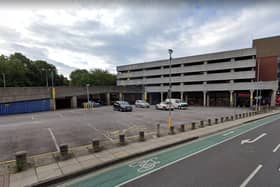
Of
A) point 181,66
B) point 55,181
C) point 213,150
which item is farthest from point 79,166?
point 181,66

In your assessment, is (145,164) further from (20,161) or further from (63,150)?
(20,161)

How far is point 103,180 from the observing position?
5.20 metres

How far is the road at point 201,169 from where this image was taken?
16.4 feet

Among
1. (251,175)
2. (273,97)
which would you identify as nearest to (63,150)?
(251,175)

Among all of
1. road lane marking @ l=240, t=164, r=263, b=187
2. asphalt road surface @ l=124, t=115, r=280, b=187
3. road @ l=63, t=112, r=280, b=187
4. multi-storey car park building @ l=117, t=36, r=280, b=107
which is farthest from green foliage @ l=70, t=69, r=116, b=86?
road lane marking @ l=240, t=164, r=263, b=187

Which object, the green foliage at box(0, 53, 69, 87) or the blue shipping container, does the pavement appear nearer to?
the blue shipping container

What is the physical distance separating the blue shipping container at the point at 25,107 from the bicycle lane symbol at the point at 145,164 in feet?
105

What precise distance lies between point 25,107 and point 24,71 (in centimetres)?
3356

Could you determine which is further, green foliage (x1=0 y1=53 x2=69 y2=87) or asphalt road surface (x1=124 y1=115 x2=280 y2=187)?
green foliage (x1=0 y1=53 x2=69 y2=87)

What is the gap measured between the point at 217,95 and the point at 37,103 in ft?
158

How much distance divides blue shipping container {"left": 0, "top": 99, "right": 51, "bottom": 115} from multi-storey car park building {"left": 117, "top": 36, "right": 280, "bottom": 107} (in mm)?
34155

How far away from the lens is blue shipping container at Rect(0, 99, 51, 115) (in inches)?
1093

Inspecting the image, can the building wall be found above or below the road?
above

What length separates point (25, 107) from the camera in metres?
30.1
